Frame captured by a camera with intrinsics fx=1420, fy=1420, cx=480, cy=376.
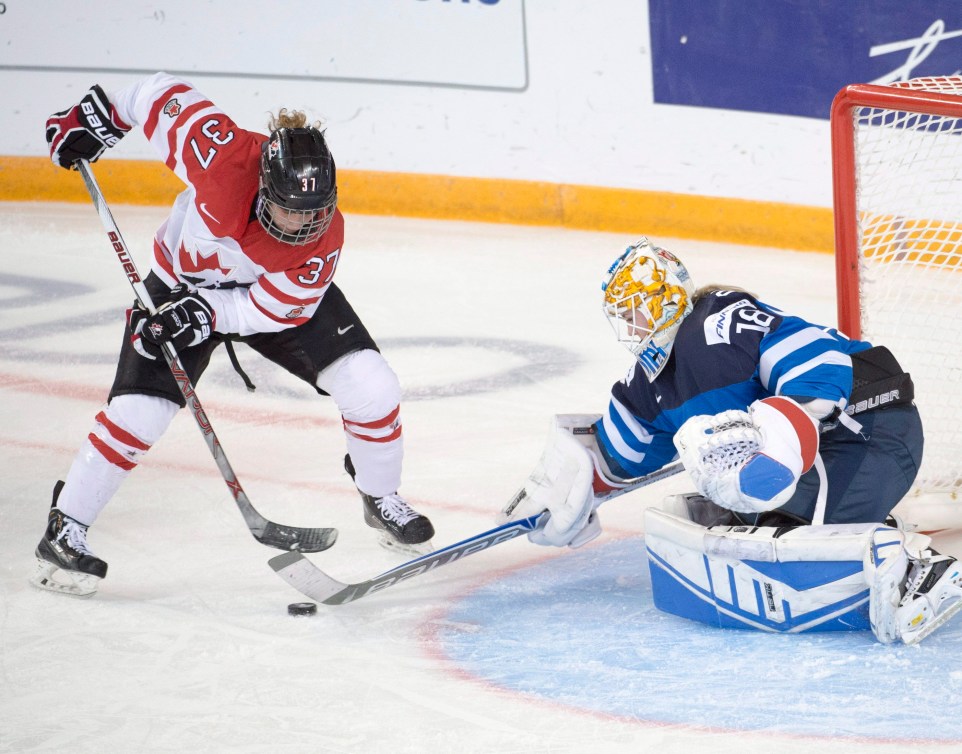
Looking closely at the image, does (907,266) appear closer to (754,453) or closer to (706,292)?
(706,292)

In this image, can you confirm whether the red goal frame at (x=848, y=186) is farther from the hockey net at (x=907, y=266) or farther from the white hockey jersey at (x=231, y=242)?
the white hockey jersey at (x=231, y=242)

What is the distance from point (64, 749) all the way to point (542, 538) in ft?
3.40

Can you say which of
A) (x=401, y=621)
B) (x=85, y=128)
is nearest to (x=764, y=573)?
(x=401, y=621)

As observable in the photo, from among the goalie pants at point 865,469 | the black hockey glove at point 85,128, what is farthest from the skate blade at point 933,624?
the black hockey glove at point 85,128

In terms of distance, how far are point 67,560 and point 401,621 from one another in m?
0.67

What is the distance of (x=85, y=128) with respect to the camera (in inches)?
117

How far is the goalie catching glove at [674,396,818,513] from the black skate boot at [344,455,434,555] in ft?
2.81

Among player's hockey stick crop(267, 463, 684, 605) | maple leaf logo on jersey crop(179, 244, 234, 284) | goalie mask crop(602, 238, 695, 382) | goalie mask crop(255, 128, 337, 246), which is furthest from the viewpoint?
maple leaf logo on jersey crop(179, 244, 234, 284)

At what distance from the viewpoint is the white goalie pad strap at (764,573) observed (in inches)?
92.6

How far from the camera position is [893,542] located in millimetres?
2309

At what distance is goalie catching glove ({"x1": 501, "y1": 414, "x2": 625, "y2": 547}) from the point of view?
2.73m

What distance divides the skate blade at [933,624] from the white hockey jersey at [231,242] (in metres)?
1.26

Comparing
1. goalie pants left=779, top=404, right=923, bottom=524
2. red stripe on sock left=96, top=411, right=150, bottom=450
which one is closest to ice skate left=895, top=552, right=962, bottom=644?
goalie pants left=779, top=404, right=923, bottom=524

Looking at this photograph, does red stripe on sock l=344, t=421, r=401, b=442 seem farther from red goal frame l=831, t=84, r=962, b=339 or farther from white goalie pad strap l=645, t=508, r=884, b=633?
red goal frame l=831, t=84, r=962, b=339
